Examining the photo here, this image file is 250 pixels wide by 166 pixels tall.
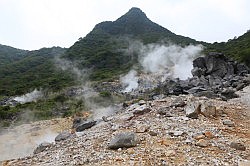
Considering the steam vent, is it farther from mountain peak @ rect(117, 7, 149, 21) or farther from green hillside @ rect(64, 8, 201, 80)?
mountain peak @ rect(117, 7, 149, 21)

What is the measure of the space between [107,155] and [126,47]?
10547cm

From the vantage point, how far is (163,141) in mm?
13117

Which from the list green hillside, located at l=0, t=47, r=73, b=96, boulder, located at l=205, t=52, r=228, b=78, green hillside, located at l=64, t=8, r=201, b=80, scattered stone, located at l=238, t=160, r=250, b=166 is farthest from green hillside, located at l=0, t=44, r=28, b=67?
scattered stone, located at l=238, t=160, r=250, b=166

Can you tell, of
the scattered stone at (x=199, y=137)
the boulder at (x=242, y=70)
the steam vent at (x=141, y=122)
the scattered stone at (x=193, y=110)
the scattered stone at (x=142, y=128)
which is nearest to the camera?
the steam vent at (x=141, y=122)

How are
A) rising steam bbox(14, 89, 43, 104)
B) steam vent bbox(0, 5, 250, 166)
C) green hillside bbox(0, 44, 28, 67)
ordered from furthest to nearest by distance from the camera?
1. green hillside bbox(0, 44, 28, 67)
2. rising steam bbox(14, 89, 43, 104)
3. steam vent bbox(0, 5, 250, 166)

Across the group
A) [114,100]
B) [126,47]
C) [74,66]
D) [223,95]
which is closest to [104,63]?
[74,66]

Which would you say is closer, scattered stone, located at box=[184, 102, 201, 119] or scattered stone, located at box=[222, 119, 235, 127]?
scattered stone, located at box=[222, 119, 235, 127]

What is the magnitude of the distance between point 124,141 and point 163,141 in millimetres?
1269

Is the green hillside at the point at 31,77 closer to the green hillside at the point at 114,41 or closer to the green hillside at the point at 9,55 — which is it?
the green hillside at the point at 114,41

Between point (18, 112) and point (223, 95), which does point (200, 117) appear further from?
point (18, 112)

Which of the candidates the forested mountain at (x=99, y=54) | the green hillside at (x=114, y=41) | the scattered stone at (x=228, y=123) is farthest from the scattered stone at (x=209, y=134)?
the green hillside at (x=114, y=41)

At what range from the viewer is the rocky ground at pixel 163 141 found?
11.7 m

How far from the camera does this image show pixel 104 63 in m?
104

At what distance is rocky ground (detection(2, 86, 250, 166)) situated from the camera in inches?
460
